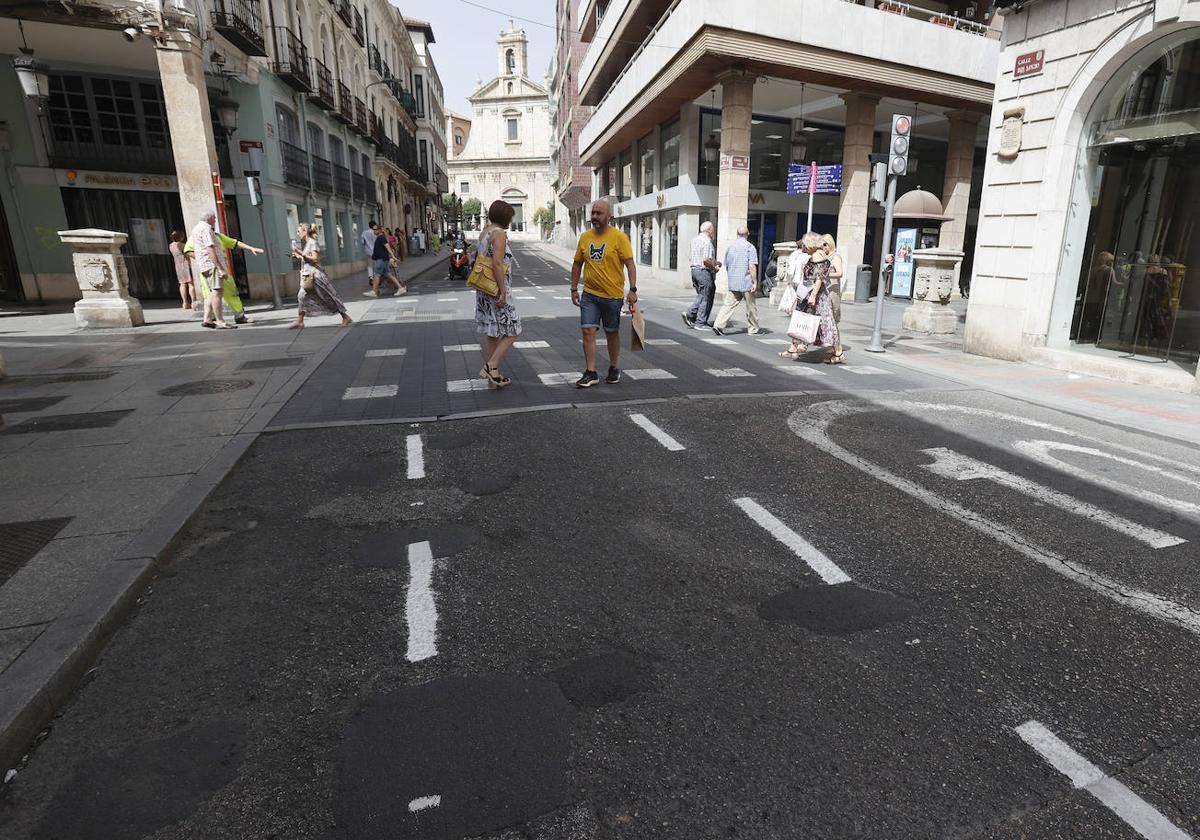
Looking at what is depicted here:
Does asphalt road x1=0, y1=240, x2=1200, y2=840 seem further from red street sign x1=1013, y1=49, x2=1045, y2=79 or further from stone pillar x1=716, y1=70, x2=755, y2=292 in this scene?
stone pillar x1=716, y1=70, x2=755, y2=292

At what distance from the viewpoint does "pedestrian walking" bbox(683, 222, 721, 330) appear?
467 inches

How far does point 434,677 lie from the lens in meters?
2.64

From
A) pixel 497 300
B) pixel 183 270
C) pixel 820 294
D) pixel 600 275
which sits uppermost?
pixel 600 275

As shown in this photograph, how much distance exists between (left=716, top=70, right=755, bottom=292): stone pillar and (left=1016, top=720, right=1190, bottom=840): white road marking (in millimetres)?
16089

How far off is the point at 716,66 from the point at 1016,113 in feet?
31.7

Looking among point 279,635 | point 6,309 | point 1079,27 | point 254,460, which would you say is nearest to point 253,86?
point 6,309

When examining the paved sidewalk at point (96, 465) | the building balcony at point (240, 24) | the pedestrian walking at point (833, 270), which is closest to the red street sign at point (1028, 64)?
the pedestrian walking at point (833, 270)

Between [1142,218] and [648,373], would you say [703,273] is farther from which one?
[1142,218]

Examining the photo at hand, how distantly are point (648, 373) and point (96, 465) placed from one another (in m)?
5.51

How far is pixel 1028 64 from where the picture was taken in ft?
30.0

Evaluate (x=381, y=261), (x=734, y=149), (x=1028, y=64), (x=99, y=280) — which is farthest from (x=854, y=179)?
(x=99, y=280)

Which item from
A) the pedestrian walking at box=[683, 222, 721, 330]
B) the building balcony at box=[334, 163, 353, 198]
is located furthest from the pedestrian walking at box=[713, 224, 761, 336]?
the building balcony at box=[334, 163, 353, 198]

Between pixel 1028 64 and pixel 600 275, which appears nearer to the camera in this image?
pixel 600 275

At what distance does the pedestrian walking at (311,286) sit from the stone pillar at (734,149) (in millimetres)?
9947
